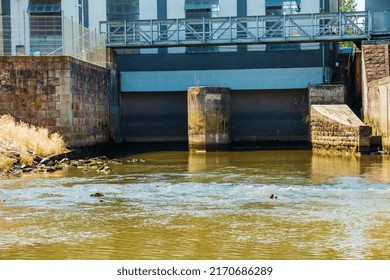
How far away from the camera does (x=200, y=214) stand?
15.3 m

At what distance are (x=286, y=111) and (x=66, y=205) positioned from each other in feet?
81.0

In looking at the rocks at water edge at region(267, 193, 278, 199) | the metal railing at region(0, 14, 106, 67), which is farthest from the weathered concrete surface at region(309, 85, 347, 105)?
the rocks at water edge at region(267, 193, 278, 199)

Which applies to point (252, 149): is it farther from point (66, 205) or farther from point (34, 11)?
point (66, 205)

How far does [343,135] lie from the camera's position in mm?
30766

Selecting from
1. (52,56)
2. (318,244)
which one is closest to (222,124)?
(52,56)

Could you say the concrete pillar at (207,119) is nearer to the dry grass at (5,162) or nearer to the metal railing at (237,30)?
the metal railing at (237,30)

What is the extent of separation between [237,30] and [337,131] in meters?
9.49

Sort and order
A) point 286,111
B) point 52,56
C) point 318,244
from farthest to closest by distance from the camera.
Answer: point 286,111, point 52,56, point 318,244

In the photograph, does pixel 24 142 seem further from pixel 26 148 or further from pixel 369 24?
pixel 369 24

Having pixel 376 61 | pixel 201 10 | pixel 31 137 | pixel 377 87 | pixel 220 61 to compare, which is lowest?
pixel 31 137

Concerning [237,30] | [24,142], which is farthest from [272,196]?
[237,30]

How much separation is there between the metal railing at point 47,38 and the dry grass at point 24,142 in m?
3.99

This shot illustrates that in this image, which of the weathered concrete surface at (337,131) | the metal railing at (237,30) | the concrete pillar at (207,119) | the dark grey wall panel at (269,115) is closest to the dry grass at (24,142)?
the concrete pillar at (207,119)

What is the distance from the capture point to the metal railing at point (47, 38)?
32.0 meters
